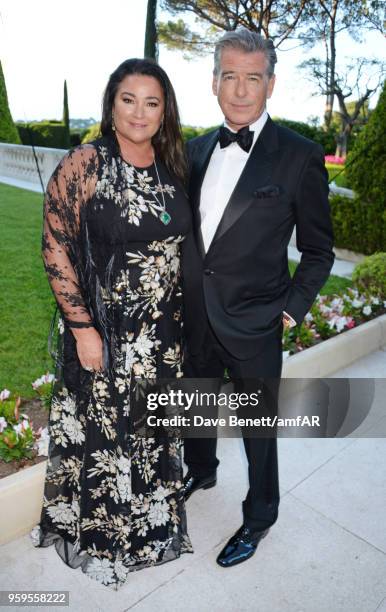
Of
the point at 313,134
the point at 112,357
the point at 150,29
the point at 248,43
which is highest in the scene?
the point at 150,29

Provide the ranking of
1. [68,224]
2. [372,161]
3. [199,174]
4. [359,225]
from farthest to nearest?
[359,225] < [372,161] < [199,174] < [68,224]

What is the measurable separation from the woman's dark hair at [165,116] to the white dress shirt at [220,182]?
0.13 metres

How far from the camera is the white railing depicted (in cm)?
1267

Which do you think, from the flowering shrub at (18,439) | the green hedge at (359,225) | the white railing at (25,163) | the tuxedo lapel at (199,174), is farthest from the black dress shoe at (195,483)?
the white railing at (25,163)

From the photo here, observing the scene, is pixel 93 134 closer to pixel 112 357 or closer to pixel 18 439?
pixel 18 439

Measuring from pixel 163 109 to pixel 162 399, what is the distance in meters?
1.33

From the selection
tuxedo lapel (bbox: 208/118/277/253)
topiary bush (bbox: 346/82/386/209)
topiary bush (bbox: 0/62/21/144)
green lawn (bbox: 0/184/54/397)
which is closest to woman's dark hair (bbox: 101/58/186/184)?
tuxedo lapel (bbox: 208/118/277/253)

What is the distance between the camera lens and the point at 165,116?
2.25 meters

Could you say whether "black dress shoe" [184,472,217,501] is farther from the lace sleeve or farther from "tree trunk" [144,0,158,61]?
"tree trunk" [144,0,158,61]

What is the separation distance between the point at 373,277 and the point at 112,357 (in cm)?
405

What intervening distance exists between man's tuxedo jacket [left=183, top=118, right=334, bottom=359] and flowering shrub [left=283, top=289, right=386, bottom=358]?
165 centimetres

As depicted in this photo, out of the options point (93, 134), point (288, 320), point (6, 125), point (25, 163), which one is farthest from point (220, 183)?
point (6, 125)

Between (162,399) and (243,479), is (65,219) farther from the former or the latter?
(243,479)

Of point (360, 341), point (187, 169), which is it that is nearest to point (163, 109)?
point (187, 169)
